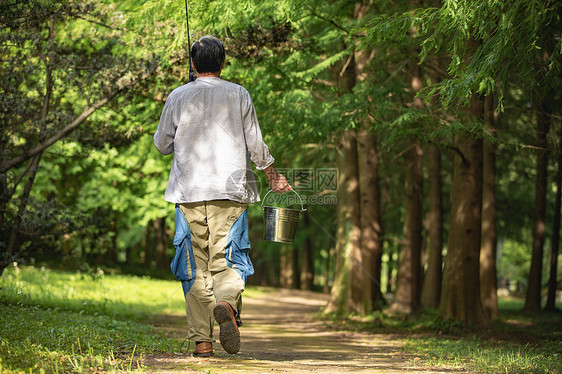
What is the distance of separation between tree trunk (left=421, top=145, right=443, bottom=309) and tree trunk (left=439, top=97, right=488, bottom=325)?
7171mm

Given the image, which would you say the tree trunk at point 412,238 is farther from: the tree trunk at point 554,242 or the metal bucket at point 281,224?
the metal bucket at point 281,224

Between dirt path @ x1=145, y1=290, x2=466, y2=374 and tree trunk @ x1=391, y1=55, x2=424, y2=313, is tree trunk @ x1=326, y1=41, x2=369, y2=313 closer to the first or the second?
dirt path @ x1=145, y1=290, x2=466, y2=374

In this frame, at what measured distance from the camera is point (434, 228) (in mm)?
19547

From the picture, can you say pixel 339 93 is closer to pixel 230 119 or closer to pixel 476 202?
pixel 476 202

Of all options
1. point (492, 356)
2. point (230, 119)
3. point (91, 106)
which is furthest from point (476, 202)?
point (230, 119)

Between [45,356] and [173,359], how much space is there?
1045 mm

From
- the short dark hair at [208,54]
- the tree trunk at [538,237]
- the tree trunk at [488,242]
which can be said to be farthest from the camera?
the tree trunk at [538,237]

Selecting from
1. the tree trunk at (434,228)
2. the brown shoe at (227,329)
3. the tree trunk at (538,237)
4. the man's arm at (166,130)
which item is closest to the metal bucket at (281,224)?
the man's arm at (166,130)

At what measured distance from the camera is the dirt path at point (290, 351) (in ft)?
15.6

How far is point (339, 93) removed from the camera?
13.7 meters

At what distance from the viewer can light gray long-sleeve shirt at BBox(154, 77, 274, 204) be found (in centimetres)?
522

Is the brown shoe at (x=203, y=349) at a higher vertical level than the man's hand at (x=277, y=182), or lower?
lower

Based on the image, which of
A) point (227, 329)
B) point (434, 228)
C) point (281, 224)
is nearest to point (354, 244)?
point (434, 228)

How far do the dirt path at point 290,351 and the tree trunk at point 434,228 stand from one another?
14.7ft
